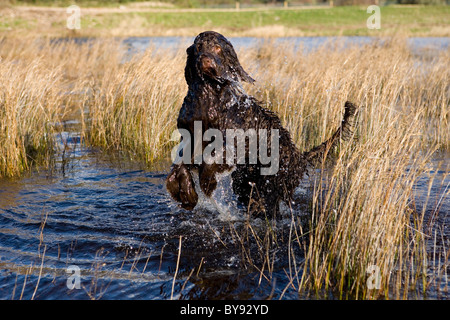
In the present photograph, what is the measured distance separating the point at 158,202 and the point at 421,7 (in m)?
47.1

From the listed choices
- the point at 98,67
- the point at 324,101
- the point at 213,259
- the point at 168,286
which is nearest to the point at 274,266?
the point at 213,259

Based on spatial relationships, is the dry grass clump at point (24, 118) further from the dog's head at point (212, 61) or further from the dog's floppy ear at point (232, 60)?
the dog's floppy ear at point (232, 60)

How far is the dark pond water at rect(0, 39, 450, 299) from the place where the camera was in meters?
3.36

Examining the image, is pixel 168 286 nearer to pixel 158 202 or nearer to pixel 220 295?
pixel 220 295

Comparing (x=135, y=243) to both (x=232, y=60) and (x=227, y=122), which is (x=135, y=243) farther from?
(x=232, y=60)

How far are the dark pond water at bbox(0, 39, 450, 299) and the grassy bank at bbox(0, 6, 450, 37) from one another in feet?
79.5

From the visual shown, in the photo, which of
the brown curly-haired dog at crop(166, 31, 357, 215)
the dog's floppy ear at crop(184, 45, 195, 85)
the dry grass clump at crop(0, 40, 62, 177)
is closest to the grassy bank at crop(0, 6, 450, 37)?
the dry grass clump at crop(0, 40, 62, 177)

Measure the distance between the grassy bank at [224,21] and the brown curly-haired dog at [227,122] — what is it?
2525cm

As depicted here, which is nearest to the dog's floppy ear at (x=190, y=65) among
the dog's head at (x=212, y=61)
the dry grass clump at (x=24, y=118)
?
the dog's head at (x=212, y=61)

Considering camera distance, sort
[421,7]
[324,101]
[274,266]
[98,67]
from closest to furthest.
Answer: [274,266]
[324,101]
[98,67]
[421,7]

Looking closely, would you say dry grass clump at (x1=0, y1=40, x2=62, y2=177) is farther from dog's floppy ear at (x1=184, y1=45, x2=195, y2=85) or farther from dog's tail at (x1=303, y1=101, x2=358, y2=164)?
dog's tail at (x1=303, y1=101, x2=358, y2=164)

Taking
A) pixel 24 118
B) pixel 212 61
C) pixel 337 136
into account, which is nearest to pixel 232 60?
pixel 212 61
